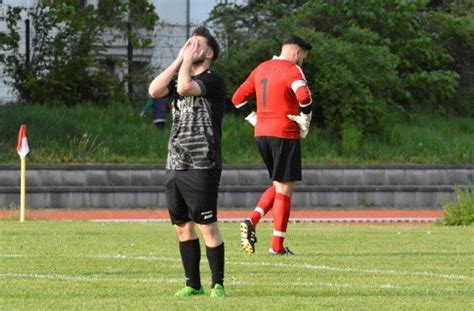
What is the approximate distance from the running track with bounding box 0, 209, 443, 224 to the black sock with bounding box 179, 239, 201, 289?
48.2 feet

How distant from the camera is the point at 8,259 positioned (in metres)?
14.0

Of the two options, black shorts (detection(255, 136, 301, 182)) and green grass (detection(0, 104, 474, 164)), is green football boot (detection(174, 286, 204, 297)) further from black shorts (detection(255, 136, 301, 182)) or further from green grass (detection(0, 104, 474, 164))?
green grass (detection(0, 104, 474, 164))

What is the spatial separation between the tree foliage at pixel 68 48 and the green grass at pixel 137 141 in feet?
2.55

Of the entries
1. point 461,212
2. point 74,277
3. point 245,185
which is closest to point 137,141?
point 245,185

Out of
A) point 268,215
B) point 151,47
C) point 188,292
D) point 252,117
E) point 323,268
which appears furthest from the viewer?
point 151,47

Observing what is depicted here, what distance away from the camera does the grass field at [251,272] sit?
10.1 m

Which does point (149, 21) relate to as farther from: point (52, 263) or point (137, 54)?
point (52, 263)

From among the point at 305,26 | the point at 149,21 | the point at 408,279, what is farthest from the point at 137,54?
the point at 408,279

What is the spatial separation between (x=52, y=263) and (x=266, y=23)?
81.9 feet

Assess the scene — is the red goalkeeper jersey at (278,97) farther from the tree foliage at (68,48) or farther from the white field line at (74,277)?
the tree foliage at (68,48)

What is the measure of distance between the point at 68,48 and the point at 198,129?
2567 centimetres

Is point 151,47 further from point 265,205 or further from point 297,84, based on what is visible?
point 297,84

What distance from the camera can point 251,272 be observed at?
1276 centimetres

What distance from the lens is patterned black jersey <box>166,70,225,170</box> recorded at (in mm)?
10727
